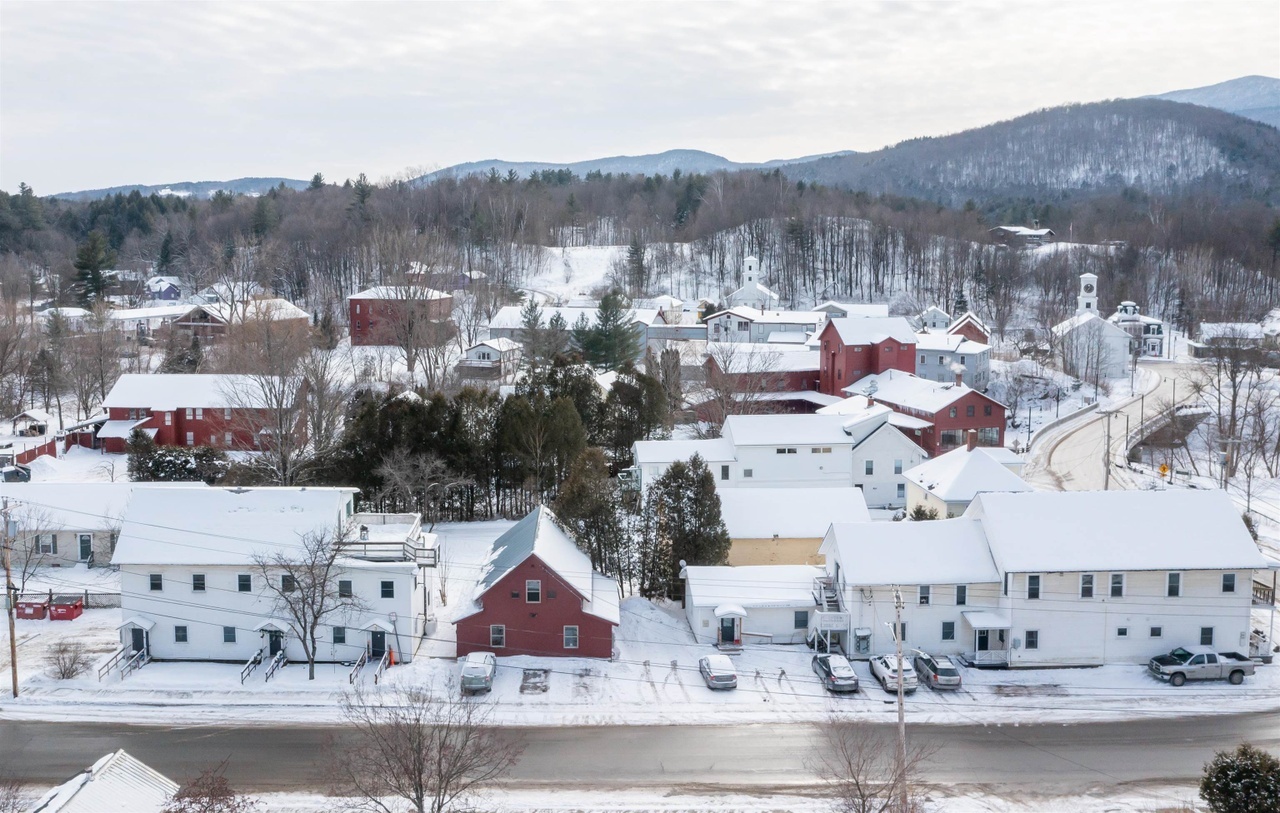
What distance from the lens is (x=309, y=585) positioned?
27.6m

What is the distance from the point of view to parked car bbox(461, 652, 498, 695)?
86.1 feet

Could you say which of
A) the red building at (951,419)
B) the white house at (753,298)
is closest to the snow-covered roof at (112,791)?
the red building at (951,419)

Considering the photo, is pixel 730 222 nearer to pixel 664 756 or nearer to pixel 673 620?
pixel 673 620

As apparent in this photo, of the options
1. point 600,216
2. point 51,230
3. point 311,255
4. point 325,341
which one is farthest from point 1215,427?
point 51,230

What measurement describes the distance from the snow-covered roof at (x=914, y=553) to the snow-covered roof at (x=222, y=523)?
14.3 m

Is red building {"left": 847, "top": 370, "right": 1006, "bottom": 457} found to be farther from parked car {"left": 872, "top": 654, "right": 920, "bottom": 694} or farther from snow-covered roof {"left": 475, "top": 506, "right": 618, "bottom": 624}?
parked car {"left": 872, "top": 654, "right": 920, "bottom": 694}

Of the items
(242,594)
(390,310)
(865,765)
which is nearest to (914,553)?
(865,765)

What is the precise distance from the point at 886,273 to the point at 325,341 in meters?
71.5

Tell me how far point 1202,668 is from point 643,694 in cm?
1461

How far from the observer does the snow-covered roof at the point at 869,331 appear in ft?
214

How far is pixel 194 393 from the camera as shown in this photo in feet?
176

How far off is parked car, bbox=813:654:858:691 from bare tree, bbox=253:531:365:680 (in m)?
12.3

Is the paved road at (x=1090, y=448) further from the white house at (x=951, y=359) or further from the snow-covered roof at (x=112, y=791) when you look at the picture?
the snow-covered roof at (x=112, y=791)

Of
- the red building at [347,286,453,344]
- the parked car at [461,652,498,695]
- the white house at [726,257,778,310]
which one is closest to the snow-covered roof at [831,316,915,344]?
the red building at [347,286,453,344]
